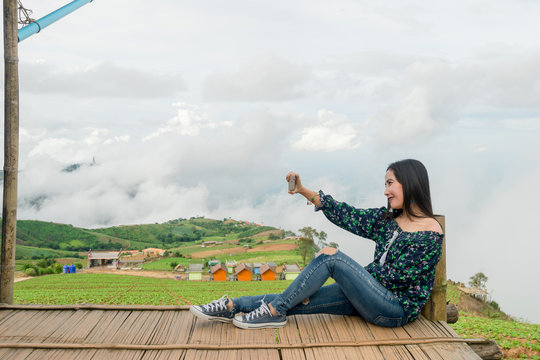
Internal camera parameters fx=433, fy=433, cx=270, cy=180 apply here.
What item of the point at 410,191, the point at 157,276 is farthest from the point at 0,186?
the point at 157,276

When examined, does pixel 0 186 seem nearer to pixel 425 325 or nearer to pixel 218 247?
pixel 425 325

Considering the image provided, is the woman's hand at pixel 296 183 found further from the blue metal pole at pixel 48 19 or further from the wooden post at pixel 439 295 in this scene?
the blue metal pole at pixel 48 19

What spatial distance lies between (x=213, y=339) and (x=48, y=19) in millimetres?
5185

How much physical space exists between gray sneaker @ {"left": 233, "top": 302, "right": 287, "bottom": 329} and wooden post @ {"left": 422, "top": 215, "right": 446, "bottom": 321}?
1571mm

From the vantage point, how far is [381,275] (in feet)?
13.4

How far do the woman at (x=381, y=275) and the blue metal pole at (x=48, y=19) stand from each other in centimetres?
445

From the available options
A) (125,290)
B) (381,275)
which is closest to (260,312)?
(381,275)

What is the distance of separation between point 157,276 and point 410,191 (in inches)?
1003

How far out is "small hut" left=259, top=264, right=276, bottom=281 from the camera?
25.9 metres

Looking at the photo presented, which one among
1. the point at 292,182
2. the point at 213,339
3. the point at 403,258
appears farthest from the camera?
the point at 292,182

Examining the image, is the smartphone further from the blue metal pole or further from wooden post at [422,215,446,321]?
the blue metal pole

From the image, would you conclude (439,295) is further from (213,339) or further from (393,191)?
(213,339)

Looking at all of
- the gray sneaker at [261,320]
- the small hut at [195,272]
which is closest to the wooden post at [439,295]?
the gray sneaker at [261,320]

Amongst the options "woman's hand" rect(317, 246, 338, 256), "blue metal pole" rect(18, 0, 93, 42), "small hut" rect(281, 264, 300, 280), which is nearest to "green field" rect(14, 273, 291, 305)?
"small hut" rect(281, 264, 300, 280)
